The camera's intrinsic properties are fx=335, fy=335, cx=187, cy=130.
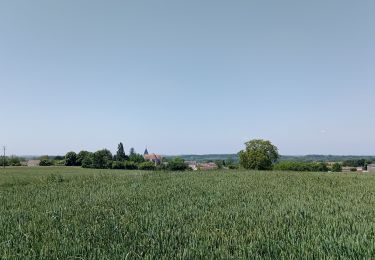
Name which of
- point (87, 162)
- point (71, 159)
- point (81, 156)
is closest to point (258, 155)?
point (87, 162)

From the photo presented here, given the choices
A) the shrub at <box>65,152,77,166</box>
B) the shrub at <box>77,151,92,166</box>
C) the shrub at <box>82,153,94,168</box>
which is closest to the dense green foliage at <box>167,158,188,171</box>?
the shrub at <box>82,153,94,168</box>

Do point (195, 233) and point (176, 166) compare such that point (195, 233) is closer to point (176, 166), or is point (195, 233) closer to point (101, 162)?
point (176, 166)

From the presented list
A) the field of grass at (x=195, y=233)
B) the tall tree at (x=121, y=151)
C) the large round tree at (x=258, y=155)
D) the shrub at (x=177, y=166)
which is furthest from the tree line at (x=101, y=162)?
the field of grass at (x=195, y=233)

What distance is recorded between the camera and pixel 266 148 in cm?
11644

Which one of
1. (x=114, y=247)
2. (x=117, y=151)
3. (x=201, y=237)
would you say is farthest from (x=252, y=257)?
(x=117, y=151)

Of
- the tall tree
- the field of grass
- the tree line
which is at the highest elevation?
the tall tree

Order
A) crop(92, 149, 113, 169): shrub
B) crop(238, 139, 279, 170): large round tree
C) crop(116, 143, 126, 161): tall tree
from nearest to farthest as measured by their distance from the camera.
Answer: crop(238, 139, 279, 170): large round tree → crop(92, 149, 113, 169): shrub → crop(116, 143, 126, 161): tall tree

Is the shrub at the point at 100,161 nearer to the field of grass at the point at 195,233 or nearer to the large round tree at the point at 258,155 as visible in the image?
the large round tree at the point at 258,155

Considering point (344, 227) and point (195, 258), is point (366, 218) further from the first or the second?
point (195, 258)

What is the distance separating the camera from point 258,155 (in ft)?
339

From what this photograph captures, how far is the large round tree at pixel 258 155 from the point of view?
335 feet

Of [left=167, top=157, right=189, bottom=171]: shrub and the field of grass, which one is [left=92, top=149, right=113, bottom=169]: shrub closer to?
[left=167, top=157, right=189, bottom=171]: shrub

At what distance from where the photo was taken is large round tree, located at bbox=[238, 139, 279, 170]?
335 ft

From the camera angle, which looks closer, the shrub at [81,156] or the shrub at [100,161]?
the shrub at [100,161]
